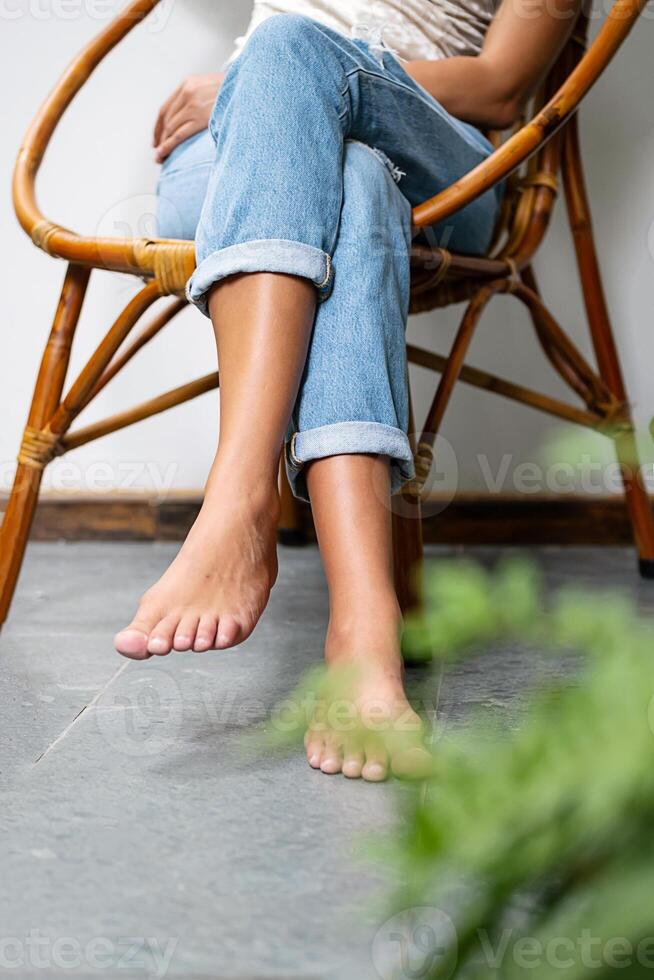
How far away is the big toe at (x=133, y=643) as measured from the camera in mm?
714

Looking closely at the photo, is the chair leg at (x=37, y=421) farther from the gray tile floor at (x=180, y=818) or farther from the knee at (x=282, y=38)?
the knee at (x=282, y=38)

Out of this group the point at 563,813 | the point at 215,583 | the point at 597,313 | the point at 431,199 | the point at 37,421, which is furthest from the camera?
the point at 597,313

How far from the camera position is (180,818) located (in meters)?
0.66

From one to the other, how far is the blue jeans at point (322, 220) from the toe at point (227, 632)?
0.52 feet

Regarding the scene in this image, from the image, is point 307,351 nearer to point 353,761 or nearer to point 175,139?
A: point 353,761

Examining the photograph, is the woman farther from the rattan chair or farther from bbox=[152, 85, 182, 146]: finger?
bbox=[152, 85, 182, 146]: finger

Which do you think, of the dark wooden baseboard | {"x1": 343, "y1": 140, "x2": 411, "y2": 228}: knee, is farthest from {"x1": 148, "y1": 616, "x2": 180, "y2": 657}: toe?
the dark wooden baseboard

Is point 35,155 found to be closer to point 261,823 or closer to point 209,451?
point 209,451

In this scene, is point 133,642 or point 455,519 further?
point 455,519

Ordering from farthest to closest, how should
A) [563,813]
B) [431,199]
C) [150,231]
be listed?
[150,231] → [431,199] → [563,813]

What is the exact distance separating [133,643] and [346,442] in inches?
9.5

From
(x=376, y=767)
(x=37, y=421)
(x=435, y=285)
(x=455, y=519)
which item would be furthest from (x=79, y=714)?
(x=455, y=519)

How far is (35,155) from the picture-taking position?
1.27 meters

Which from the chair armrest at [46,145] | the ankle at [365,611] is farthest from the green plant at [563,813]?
the chair armrest at [46,145]
